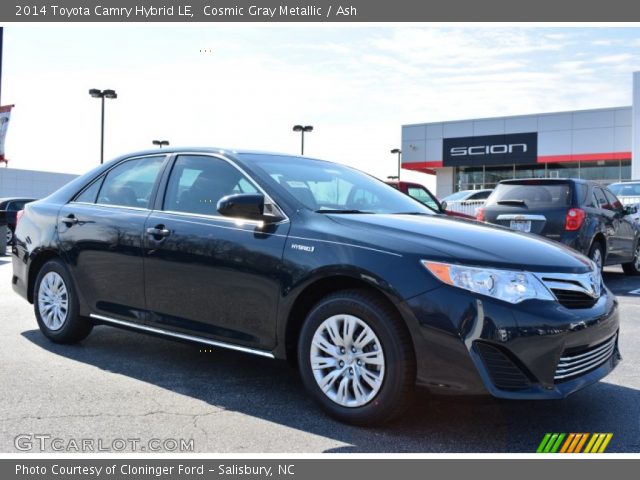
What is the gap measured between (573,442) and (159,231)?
2967 millimetres

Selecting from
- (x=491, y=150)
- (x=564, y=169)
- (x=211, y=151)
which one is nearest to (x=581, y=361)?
(x=211, y=151)

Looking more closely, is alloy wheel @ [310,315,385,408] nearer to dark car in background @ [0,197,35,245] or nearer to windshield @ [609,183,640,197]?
windshield @ [609,183,640,197]

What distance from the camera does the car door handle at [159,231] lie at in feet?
16.1

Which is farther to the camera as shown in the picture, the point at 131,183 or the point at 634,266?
the point at 634,266

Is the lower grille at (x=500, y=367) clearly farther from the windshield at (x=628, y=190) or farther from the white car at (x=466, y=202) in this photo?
the white car at (x=466, y=202)

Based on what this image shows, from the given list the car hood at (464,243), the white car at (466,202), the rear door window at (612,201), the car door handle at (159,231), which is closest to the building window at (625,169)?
the white car at (466,202)

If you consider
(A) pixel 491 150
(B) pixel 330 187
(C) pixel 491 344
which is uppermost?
(A) pixel 491 150

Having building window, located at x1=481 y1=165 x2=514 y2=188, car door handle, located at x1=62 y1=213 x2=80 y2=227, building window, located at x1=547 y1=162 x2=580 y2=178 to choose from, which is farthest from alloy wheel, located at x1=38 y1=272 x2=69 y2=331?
building window, located at x1=481 y1=165 x2=514 y2=188

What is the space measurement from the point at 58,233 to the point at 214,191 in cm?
170

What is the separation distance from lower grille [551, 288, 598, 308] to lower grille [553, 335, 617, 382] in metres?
0.24

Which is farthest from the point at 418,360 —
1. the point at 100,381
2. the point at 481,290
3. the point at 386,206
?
the point at 100,381

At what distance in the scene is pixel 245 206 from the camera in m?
4.31

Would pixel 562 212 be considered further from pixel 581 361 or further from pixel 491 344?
pixel 491 344

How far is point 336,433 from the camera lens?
3803 mm
